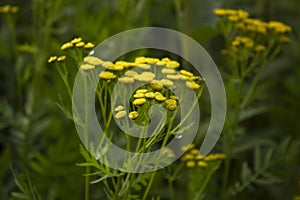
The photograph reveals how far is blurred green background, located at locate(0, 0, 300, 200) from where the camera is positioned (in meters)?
1.71

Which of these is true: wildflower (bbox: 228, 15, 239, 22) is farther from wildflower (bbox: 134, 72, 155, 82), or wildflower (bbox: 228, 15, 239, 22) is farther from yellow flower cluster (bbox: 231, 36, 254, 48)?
wildflower (bbox: 134, 72, 155, 82)

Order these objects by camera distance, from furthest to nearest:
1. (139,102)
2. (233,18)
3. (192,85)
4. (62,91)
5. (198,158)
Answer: (62,91) < (233,18) < (198,158) < (192,85) < (139,102)

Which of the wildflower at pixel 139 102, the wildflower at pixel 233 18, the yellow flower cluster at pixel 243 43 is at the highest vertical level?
the wildflower at pixel 233 18

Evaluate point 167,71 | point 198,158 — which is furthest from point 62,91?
point 167,71

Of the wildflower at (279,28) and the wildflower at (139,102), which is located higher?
the wildflower at (279,28)

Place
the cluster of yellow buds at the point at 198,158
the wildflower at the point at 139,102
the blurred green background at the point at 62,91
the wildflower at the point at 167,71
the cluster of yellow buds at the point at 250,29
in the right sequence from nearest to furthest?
the wildflower at the point at 139,102, the wildflower at the point at 167,71, the cluster of yellow buds at the point at 198,158, the cluster of yellow buds at the point at 250,29, the blurred green background at the point at 62,91

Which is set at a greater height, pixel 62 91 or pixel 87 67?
pixel 87 67

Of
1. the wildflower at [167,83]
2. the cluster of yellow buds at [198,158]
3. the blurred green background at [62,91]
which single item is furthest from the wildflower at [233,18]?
the wildflower at [167,83]

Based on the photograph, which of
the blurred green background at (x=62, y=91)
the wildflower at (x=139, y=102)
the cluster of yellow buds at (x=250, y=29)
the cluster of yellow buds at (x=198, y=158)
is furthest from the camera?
the blurred green background at (x=62, y=91)

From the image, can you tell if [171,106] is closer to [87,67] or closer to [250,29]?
[87,67]

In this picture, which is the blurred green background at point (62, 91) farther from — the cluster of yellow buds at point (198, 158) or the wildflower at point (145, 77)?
the wildflower at point (145, 77)

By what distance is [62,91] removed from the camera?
→ 1.53m

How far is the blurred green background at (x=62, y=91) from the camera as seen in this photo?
171 cm

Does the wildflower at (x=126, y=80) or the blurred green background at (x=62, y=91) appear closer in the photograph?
the wildflower at (x=126, y=80)
